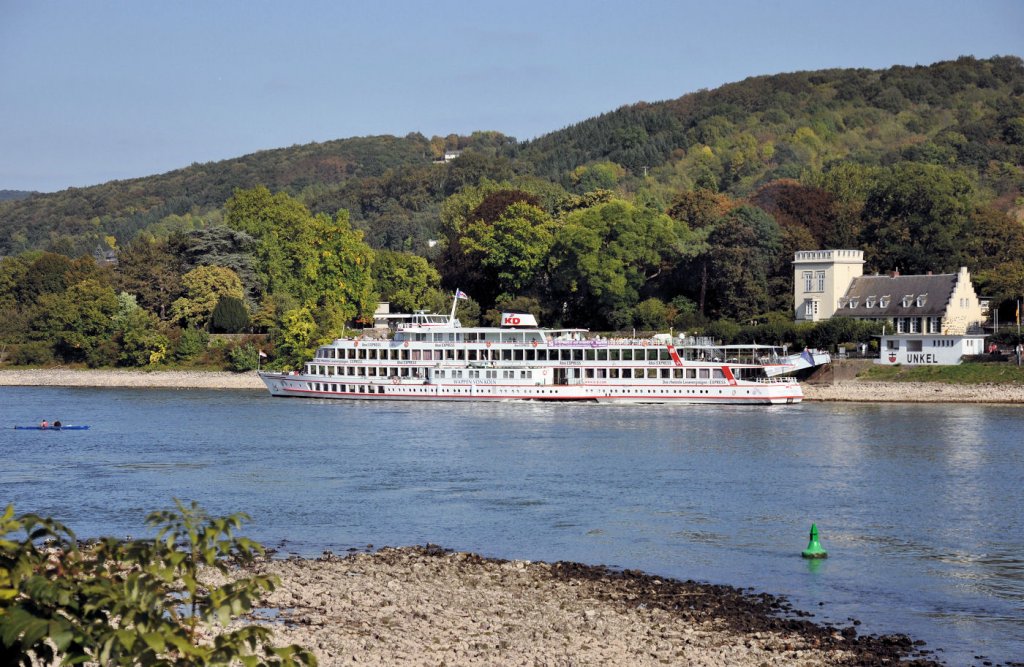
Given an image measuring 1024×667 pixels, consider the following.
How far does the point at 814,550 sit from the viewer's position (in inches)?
1116

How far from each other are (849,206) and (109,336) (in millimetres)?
60060

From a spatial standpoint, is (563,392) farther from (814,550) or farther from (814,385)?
(814,550)

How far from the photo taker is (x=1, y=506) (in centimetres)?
3456

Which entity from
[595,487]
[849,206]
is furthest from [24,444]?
[849,206]

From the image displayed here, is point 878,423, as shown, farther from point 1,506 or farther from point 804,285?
point 1,506

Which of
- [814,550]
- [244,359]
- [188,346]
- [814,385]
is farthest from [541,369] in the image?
[814,550]

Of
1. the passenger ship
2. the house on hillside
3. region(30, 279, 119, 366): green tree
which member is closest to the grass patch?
the house on hillside

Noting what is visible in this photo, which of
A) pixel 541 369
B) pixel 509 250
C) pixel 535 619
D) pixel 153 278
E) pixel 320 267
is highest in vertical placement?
pixel 509 250

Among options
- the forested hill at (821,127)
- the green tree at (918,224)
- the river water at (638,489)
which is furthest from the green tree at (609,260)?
the forested hill at (821,127)

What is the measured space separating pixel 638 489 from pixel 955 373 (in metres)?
38.7

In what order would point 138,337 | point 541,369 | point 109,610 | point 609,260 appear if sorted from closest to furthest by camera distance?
point 109,610 < point 541,369 < point 609,260 < point 138,337

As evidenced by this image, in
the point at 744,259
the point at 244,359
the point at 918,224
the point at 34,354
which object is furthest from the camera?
the point at 34,354

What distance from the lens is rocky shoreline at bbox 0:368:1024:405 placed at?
224ft

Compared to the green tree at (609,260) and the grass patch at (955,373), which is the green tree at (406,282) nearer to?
the green tree at (609,260)
